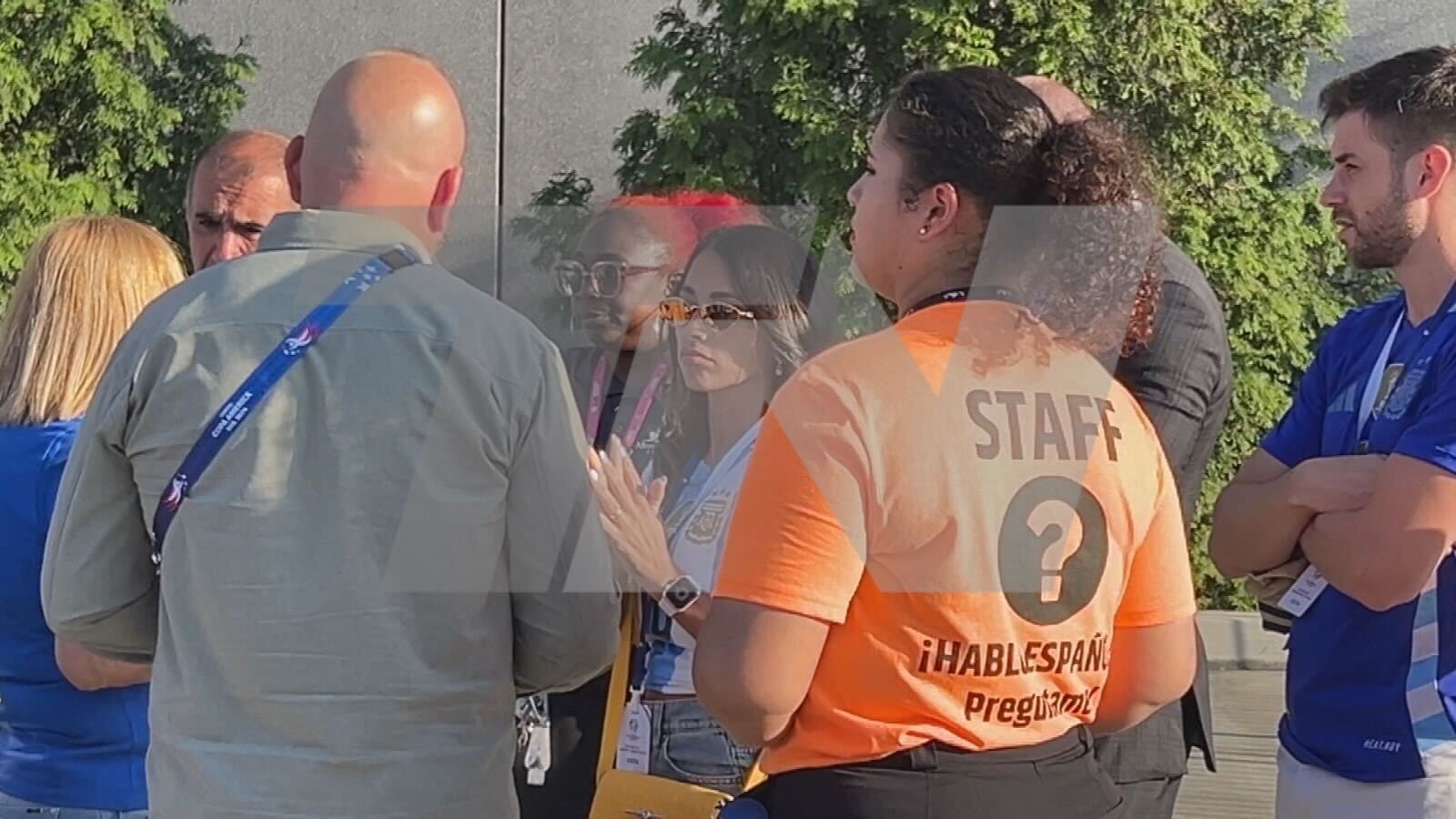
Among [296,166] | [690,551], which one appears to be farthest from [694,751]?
[296,166]

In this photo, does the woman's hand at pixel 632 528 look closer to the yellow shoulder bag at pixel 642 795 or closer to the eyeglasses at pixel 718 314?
the yellow shoulder bag at pixel 642 795

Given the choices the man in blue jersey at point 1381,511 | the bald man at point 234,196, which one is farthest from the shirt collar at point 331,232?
the man in blue jersey at point 1381,511

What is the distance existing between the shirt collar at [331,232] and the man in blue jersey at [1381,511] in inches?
57.6

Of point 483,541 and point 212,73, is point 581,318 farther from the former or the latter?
point 212,73

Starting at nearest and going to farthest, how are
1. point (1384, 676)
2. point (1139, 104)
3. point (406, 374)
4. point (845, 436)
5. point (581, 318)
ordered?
1. point (845, 436)
2. point (406, 374)
3. point (1384, 676)
4. point (581, 318)
5. point (1139, 104)

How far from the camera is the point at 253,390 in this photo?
1.93 metres

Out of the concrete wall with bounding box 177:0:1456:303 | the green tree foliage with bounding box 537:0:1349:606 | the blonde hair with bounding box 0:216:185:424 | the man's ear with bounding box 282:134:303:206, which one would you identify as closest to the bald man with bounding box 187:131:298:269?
the blonde hair with bounding box 0:216:185:424

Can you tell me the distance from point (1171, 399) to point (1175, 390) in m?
0.02

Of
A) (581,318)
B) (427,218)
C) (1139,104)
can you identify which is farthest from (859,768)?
(1139,104)

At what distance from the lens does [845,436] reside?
172 cm

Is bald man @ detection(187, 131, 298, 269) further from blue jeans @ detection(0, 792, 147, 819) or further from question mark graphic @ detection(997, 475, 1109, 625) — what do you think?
question mark graphic @ detection(997, 475, 1109, 625)

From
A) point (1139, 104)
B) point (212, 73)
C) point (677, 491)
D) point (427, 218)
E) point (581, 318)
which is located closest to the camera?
point (427, 218)

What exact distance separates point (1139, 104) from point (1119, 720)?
537 cm

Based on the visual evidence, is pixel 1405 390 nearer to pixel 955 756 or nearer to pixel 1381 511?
pixel 1381 511
